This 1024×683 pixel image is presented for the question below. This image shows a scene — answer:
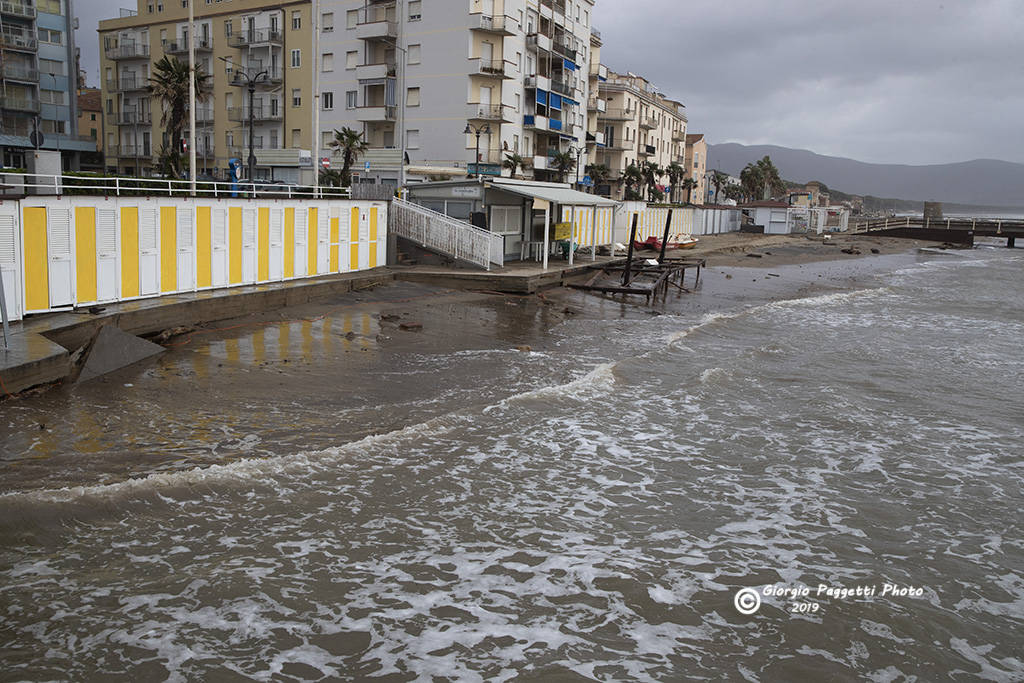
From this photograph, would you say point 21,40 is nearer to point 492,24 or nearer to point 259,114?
point 259,114

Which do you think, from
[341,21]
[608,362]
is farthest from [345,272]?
[341,21]

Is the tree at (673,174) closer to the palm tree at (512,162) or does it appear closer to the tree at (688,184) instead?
the tree at (688,184)

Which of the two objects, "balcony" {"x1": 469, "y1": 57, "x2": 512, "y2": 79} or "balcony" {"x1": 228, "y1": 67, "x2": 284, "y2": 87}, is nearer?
"balcony" {"x1": 469, "y1": 57, "x2": 512, "y2": 79}

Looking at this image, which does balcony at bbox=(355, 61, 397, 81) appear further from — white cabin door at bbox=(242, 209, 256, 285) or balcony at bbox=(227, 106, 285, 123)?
white cabin door at bbox=(242, 209, 256, 285)

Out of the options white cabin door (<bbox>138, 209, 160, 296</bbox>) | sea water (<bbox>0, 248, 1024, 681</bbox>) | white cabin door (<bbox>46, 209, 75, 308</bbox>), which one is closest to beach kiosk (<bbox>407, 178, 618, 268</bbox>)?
white cabin door (<bbox>138, 209, 160, 296</bbox>)

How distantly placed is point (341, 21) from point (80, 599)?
5646cm

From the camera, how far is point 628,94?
268ft

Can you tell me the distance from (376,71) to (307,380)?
45892mm

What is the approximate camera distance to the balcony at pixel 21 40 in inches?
2232

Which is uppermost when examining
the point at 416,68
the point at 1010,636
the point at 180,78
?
the point at 416,68

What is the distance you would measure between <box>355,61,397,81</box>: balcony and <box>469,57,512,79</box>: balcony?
20.4ft

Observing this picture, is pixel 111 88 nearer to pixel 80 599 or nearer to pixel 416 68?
pixel 416 68

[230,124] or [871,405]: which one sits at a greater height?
[230,124]

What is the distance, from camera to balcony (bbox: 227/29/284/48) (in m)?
58.0
